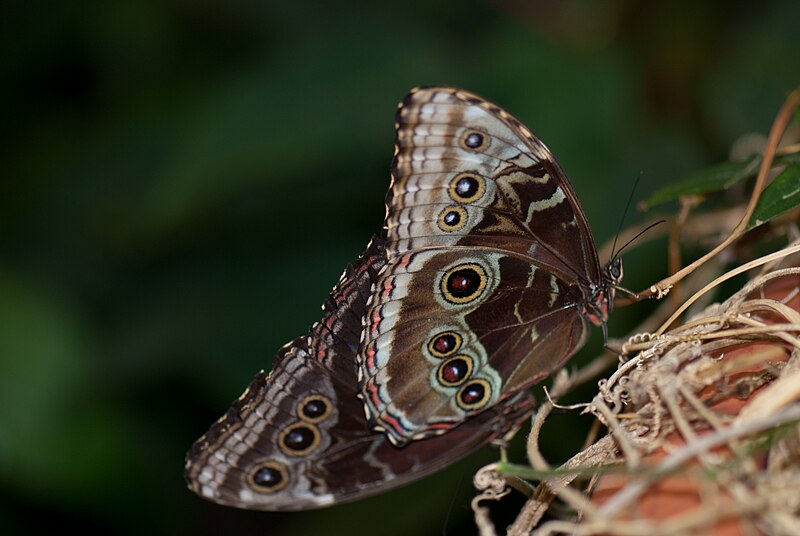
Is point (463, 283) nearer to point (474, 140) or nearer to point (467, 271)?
point (467, 271)

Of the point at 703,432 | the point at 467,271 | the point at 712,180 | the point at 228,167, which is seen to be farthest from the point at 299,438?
the point at 228,167

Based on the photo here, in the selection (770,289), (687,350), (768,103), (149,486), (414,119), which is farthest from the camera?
(149,486)

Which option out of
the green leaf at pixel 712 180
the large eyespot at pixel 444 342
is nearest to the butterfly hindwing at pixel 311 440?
the large eyespot at pixel 444 342

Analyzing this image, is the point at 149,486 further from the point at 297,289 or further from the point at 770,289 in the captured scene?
the point at 770,289

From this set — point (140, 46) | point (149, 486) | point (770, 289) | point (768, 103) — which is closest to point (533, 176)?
point (770, 289)

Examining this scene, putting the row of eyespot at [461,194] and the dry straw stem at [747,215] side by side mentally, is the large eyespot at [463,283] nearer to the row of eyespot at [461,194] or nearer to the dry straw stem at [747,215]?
the row of eyespot at [461,194]

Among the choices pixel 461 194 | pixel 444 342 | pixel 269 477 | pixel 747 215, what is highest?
pixel 461 194

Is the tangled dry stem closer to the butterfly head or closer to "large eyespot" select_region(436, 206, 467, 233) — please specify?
the butterfly head
